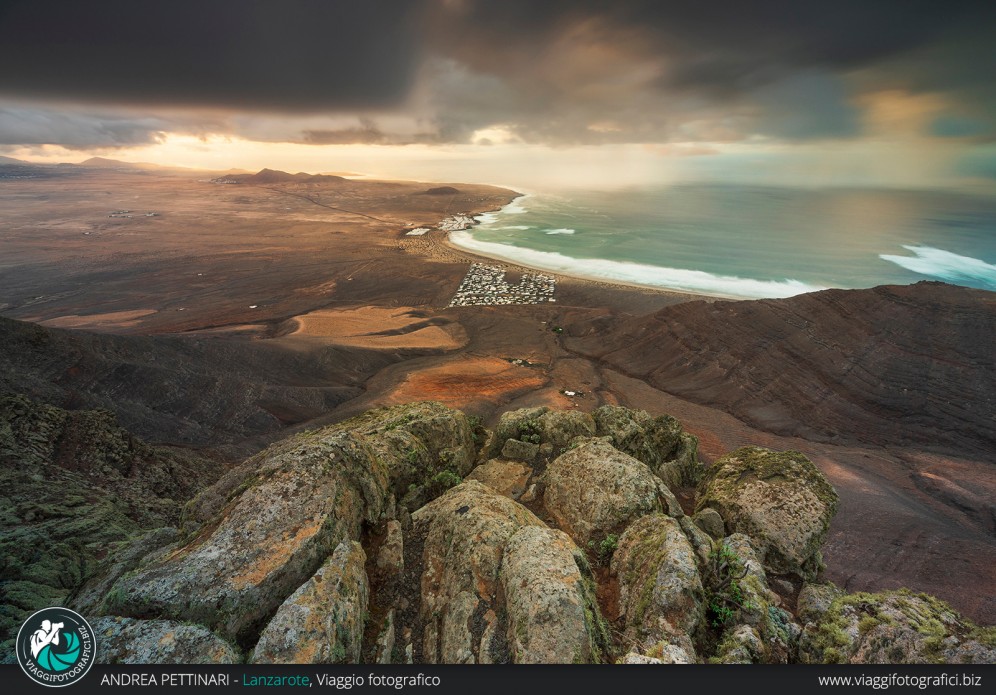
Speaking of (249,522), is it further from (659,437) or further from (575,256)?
(575,256)

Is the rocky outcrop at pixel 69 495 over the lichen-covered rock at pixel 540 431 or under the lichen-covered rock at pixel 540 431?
under

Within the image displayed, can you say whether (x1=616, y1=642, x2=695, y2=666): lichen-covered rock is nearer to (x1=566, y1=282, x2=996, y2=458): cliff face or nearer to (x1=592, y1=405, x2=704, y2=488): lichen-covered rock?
(x1=592, y1=405, x2=704, y2=488): lichen-covered rock

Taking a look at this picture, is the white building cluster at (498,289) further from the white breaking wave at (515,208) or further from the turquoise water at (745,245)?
the white breaking wave at (515,208)


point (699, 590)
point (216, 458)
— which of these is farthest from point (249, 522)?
point (216, 458)

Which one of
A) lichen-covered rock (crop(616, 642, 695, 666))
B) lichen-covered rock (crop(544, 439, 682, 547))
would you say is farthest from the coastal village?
lichen-covered rock (crop(616, 642, 695, 666))

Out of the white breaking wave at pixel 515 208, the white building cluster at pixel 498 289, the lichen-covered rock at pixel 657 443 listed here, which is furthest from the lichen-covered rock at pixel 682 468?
the white breaking wave at pixel 515 208

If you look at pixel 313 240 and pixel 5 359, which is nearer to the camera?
pixel 5 359
